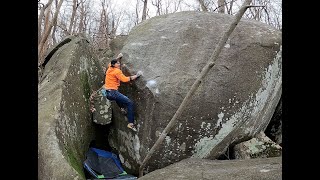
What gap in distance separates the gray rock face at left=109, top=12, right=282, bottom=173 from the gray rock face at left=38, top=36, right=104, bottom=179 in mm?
835

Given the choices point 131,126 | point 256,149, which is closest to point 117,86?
point 131,126

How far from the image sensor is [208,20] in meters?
8.05

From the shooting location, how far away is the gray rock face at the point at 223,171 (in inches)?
182

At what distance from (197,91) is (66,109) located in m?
2.43

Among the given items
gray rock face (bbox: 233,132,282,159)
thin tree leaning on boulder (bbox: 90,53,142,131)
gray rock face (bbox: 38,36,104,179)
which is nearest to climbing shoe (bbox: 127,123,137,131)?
A: thin tree leaning on boulder (bbox: 90,53,142,131)

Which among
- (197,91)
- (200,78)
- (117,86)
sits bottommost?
(197,91)

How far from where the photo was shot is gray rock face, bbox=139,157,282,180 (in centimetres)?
462

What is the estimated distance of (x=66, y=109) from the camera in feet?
22.2

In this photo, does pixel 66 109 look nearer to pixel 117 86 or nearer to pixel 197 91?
pixel 117 86

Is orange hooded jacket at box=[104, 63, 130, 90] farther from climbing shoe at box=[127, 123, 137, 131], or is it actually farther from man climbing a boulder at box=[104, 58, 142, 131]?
climbing shoe at box=[127, 123, 137, 131]

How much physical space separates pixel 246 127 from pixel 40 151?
375 cm
